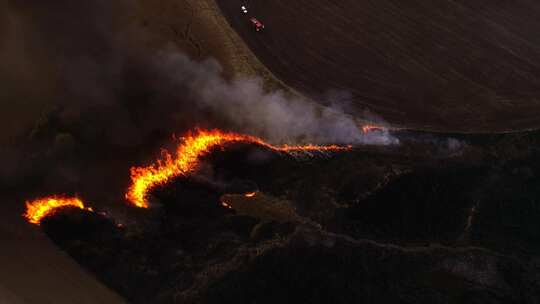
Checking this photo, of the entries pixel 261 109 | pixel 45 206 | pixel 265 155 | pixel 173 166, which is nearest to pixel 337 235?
pixel 265 155

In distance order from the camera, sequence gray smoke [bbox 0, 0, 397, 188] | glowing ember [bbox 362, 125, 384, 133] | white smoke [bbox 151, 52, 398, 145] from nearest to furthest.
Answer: gray smoke [bbox 0, 0, 397, 188], white smoke [bbox 151, 52, 398, 145], glowing ember [bbox 362, 125, 384, 133]

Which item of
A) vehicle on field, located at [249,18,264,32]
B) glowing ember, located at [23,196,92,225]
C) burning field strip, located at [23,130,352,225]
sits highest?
vehicle on field, located at [249,18,264,32]

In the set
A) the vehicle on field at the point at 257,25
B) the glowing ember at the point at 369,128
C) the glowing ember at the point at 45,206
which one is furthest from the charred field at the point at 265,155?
Answer: the vehicle on field at the point at 257,25

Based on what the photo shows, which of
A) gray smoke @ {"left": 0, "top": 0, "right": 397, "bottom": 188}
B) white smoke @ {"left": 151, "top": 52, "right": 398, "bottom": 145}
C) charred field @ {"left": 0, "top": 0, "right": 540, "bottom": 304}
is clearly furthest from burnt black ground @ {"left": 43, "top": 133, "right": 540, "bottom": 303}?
gray smoke @ {"left": 0, "top": 0, "right": 397, "bottom": 188}

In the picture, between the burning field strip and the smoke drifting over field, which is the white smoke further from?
the burning field strip

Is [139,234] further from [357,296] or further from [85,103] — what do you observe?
[357,296]

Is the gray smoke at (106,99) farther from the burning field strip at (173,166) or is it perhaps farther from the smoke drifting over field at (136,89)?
the burning field strip at (173,166)
